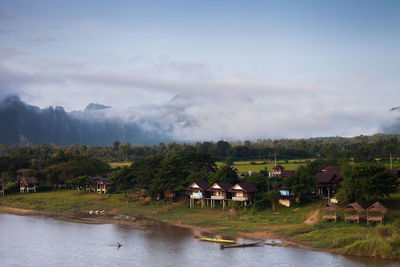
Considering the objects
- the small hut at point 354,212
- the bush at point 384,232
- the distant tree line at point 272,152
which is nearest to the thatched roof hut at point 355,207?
the small hut at point 354,212

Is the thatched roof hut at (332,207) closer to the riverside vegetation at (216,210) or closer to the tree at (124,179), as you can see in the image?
the riverside vegetation at (216,210)

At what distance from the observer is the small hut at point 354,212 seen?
145ft

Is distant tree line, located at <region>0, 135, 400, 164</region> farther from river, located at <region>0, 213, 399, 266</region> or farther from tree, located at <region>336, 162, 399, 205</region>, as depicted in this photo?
tree, located at <region>336, 162, 399, 205</region>

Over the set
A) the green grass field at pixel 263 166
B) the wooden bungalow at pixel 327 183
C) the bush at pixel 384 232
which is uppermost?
the green grass field at pixel 263 166

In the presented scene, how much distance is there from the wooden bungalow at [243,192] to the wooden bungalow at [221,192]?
4.25 ft

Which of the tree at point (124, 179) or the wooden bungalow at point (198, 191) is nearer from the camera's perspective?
the wooden bungalow at point (198, 191)

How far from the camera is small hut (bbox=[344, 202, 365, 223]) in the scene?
1737 inches

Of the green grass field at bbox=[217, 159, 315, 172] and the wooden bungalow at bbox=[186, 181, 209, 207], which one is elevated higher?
the green grass field at bbox=[217, 159, 315, 172]

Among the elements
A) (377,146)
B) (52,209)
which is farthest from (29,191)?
(377,146)

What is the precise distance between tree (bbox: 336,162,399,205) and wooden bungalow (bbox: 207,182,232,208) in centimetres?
1820

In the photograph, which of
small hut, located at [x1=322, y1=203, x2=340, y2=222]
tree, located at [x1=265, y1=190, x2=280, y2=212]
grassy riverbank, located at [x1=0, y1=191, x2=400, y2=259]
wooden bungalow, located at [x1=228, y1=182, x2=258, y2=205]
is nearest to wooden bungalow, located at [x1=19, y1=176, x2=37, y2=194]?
grassy riverbank, located at [x1=0, y1=191, x2=400, y2=259]

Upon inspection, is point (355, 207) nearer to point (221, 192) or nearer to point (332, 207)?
point (332, 207)

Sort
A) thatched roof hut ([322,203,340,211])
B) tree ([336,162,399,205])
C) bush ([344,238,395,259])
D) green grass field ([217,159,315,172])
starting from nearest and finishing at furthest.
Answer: bush ([344,238,395,259]), tree ([336,162,399,205]), thatched roof hut ([322,203,340,211]), green grass field ([217,159,315,172])

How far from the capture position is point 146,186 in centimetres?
6975
